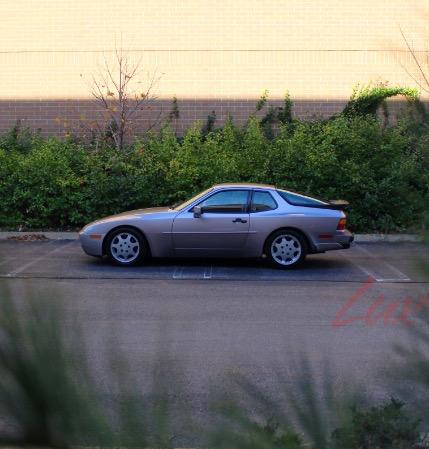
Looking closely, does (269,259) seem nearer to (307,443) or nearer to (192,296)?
(192,296)

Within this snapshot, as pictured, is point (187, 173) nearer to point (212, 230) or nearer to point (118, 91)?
point (212, 230)

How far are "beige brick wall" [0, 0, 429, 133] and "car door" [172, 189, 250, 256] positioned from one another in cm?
983

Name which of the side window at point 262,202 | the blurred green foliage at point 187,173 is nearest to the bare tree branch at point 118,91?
the blurred green foliage at point 187,173

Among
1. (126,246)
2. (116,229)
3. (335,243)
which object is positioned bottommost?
(126,246)

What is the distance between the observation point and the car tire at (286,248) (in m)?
13.2

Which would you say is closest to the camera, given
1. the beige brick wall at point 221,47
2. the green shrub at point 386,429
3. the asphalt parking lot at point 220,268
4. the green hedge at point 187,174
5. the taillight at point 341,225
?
the green shrub at point 386,429

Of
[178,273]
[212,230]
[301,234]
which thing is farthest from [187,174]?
[178,273]

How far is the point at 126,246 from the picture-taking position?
13.3m

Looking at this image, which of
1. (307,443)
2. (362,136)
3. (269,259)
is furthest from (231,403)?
(362,136)

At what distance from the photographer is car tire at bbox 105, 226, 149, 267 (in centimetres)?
1325

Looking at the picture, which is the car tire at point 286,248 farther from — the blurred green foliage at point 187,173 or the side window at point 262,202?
the blurred green foliage at point 187,173

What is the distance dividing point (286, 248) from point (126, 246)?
2.62 meters

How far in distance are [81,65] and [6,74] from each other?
220cm

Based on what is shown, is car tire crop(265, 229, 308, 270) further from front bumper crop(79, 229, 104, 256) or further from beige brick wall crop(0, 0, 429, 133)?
beige brick wall crop(0, 0, 429, 133)
